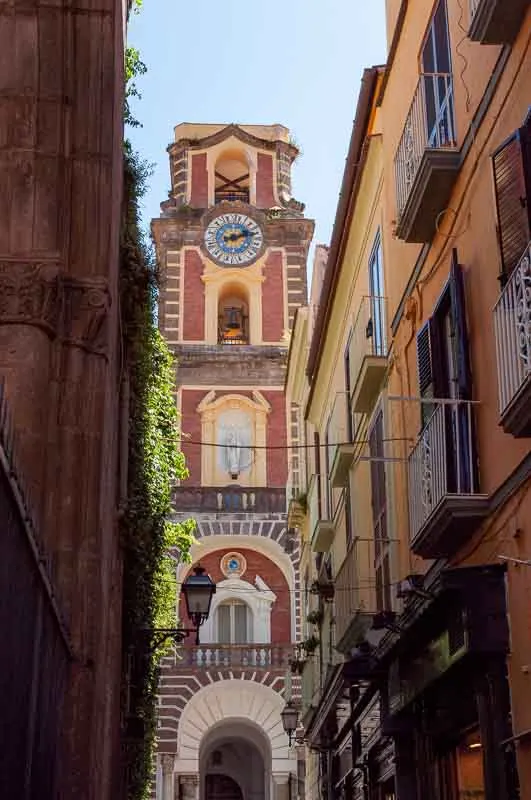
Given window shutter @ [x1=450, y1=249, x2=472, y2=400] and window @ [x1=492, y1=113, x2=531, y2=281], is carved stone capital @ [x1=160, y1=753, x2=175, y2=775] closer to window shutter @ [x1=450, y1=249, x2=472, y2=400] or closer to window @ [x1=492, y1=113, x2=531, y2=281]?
window shutter @ [x1=450, y1=249, x2=472, y2=400]

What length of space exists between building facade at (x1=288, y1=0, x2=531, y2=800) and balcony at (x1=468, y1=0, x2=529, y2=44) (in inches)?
0.6

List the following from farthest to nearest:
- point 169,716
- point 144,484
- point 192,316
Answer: point 192,316 → point 169,716 → point 144,484

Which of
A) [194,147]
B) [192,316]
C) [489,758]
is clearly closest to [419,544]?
[489,758]

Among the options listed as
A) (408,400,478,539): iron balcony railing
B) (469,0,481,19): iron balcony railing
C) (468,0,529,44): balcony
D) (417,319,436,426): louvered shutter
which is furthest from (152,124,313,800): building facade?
(468,0,529,44): balcony

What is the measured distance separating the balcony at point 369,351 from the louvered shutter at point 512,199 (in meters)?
5.99

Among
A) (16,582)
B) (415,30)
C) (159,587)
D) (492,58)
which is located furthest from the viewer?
(159,587)

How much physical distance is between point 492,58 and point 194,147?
37.4 meters

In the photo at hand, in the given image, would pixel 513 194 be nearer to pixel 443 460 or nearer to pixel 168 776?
pixel 443 460

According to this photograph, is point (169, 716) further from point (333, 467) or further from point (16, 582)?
point (16, 582)

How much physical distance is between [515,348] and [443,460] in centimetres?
246

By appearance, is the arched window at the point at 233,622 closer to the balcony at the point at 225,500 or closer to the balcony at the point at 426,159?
the balcony at the point at 225,500

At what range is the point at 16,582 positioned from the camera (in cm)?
721

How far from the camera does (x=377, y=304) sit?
16.5m

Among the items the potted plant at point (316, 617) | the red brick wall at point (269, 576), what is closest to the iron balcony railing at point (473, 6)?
the potted plant at point (316, 617)
